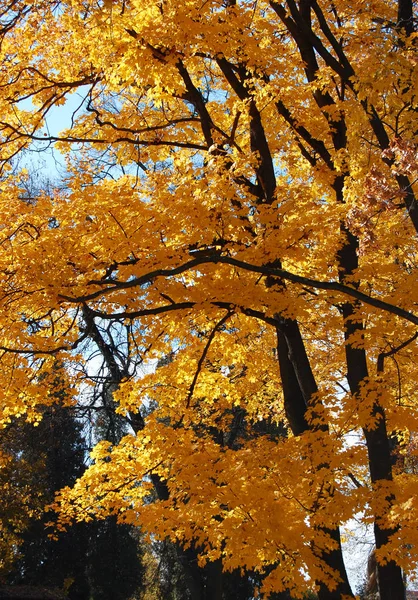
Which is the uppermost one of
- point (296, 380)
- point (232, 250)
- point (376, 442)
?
point (232, 250)

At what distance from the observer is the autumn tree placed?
5.96 m

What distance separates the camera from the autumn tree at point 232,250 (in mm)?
5961

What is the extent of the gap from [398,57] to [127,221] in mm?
3743

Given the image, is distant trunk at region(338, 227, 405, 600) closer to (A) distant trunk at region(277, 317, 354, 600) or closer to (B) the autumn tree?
(B) the autumn tree

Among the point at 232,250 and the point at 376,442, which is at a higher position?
the point at 232,250

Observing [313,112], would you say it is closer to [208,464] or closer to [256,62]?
[256,62]

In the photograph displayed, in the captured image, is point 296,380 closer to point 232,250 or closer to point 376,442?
point 376,442

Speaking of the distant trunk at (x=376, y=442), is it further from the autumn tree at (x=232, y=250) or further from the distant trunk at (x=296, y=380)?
the distant trunk at (x=296, y=380)

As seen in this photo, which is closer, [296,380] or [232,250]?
[232,250]

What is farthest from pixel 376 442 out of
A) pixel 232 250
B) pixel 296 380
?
pixel 232 250

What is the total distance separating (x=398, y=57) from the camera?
15.0 feet

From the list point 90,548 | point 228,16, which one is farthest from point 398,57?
point 90,548

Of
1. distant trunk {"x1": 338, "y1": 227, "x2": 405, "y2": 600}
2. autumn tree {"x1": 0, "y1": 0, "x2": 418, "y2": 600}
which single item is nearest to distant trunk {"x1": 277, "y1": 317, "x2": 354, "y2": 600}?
autumn tree {"x1": 0, "y1": 0, "x2": 418, "y2": 600}

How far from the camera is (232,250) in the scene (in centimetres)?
708
